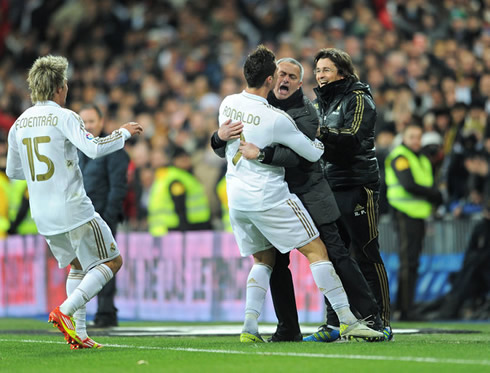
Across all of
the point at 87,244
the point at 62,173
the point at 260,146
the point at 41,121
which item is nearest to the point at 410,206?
the point at 260,146

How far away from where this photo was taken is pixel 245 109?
25.3 ft

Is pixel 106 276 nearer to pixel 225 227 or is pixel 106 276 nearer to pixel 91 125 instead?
pixel 91 125

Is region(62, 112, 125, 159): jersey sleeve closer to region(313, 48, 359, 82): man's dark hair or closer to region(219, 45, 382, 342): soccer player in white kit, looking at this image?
region(219, 45, 382, 342): soccer player in white kit

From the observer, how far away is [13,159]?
7.84 m

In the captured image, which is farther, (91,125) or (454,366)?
(91,125)

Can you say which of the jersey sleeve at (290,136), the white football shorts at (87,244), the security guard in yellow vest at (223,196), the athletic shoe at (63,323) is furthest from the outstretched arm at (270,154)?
the security guard in yellow vest at (223,196)

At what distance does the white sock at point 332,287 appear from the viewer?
7.75 m

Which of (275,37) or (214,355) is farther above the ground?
(275,37)

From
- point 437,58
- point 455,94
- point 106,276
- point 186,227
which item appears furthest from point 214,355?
point 437,58

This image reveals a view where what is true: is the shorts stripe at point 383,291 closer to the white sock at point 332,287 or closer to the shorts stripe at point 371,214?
the shorts stripe at point 371,214

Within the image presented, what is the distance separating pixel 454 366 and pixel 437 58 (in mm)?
11482

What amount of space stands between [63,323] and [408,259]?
250 inches

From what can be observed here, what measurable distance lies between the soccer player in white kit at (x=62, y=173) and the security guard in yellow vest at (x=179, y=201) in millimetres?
6416

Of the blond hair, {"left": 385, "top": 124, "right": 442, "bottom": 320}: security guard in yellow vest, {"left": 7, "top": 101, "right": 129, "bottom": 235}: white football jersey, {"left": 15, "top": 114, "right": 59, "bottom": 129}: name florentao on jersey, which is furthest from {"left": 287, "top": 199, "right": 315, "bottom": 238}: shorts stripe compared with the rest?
{"left": 385, "top": 124, "right": 442, "bottom": 320}: security guard in yellow vest
